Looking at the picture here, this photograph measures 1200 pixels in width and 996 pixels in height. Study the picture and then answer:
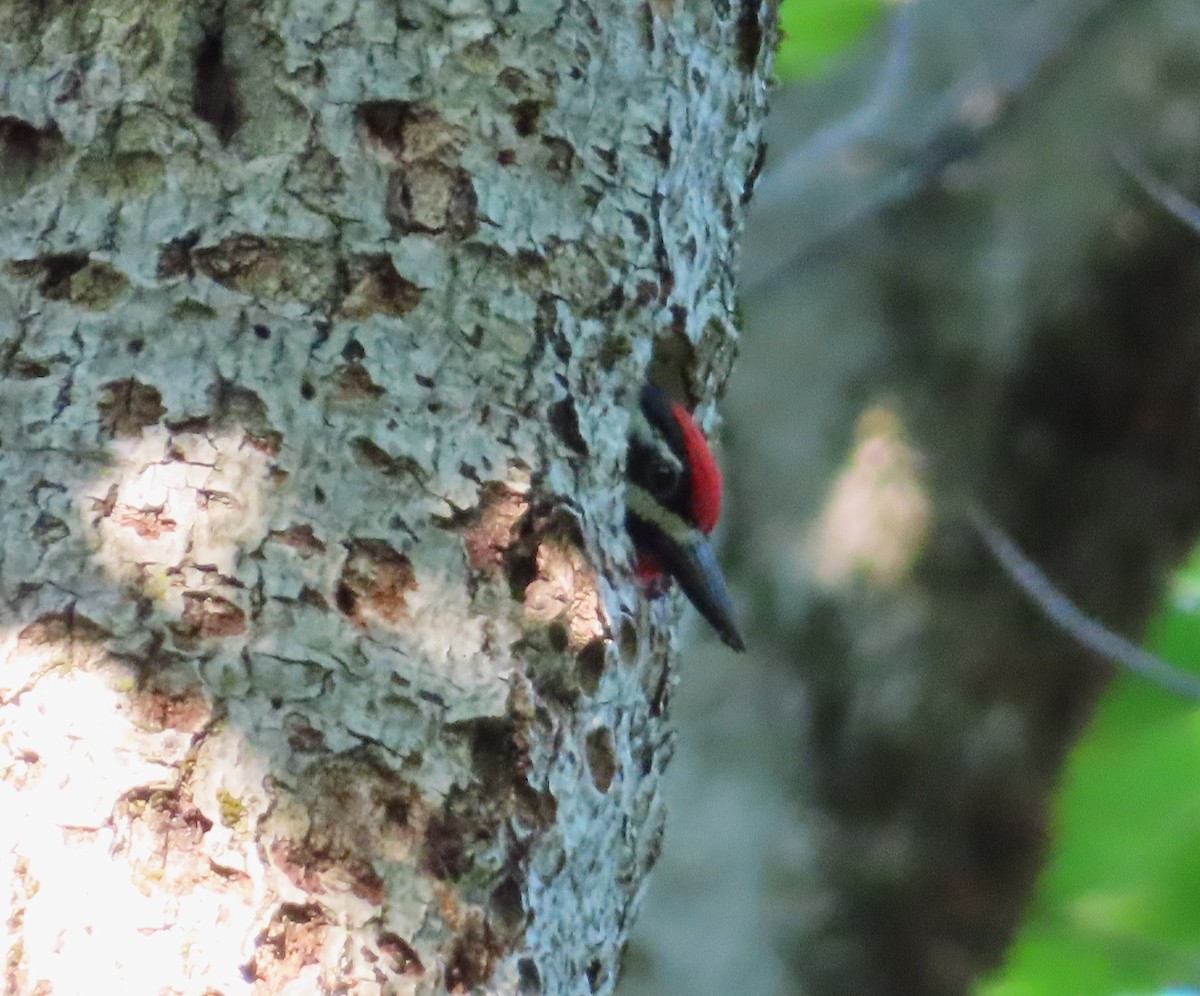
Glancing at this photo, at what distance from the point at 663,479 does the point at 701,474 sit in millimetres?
50

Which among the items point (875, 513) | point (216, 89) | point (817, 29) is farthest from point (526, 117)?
point (817, 29)

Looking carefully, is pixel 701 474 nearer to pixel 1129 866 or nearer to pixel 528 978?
pixel 528 978

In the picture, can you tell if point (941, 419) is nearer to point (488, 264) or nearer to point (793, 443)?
point (793, 443)

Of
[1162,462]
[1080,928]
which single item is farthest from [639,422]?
[1080,928]

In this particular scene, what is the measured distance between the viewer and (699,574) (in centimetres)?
186

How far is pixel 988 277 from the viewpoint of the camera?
3148 millimetres

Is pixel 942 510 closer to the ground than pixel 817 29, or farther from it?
closer to the ground

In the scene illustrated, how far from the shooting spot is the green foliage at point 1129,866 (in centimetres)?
398

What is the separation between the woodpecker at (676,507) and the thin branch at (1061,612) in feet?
4.04

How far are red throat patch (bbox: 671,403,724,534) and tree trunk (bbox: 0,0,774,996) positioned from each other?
0.17 meters

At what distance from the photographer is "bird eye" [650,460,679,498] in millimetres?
1816

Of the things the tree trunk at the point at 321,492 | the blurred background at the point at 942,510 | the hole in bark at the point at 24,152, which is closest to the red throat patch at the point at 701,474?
the tree trunk at the point at 321,492

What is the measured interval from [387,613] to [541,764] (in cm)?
19

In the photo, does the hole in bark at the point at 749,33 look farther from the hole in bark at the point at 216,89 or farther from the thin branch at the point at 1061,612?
the thin branch at the point at 1061,612
